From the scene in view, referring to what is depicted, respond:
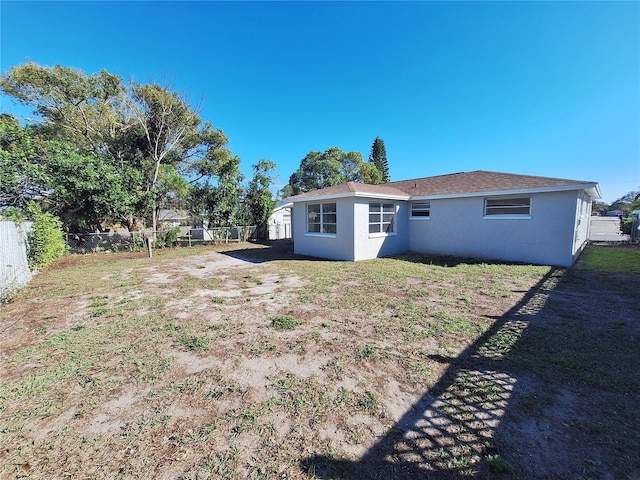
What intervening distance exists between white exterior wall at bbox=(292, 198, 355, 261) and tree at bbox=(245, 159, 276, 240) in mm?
7233

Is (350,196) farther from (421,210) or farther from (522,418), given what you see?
(522,418)

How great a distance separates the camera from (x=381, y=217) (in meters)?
11.0

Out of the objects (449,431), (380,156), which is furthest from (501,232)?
(380,156)

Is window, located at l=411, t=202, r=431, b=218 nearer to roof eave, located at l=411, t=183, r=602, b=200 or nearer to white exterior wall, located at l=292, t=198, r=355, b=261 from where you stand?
roof eave, located at l=411, t=183, r=602, b=200

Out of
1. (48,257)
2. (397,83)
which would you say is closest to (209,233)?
(48,257)

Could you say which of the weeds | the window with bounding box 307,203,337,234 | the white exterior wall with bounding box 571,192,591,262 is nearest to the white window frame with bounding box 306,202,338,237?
the window with bounding box 307,203,337,234

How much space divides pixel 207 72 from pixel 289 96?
5.25 m

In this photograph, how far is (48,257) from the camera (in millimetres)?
8828

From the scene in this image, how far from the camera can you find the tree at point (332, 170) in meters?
34.1

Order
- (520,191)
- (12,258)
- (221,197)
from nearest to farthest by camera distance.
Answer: (12,258) < (520,191) < (221,197)

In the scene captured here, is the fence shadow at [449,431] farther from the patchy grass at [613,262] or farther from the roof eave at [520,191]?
the patchy grass at [613,262]

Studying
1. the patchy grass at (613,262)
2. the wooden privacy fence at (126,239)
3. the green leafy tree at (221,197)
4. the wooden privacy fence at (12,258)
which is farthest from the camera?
the green leafy tree at (221,197)

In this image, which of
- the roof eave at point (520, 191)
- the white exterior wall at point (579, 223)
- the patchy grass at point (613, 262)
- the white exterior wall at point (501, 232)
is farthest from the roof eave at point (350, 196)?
the patchy grass at point (613, 262)

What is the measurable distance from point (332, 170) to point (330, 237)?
25.0 meters
